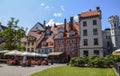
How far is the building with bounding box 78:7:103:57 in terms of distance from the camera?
167 ft

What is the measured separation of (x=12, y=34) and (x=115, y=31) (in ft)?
180

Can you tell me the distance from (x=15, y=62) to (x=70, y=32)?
25547 millimetres

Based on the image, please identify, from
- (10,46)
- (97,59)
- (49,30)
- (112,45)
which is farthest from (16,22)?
(112,45)

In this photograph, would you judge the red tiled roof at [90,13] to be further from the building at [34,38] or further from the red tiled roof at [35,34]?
the red tiled roof at [35,34]

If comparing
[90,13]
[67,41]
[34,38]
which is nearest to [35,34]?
[34,38]

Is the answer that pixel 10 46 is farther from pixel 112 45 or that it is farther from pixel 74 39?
pixel 112 45

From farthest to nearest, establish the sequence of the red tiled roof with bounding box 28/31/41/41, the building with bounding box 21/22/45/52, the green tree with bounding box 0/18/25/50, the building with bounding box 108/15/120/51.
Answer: the building with bounding box 108/15/120/51, the red tiled roof with bounding box 28/31/41/41, the building with bounding box 21/22/45/52, the green tree with bounding box 0/18/25/50

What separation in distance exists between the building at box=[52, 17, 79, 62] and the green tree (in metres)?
13.2

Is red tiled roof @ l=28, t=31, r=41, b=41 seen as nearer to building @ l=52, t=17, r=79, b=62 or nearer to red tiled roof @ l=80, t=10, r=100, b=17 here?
building @ l=52, t=17, r=79, b=62

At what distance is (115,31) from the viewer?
280ft

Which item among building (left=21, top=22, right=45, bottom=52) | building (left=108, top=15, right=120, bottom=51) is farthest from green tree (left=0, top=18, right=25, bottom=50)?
building (left=108, top=15, right=120, bottom=51)

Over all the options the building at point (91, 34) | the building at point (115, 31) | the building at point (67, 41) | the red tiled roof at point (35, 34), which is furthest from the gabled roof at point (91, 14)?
the building at point (115, 31)

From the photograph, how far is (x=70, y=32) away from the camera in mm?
56812

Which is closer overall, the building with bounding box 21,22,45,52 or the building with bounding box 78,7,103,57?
the building with bounding box 78,7,103,57
